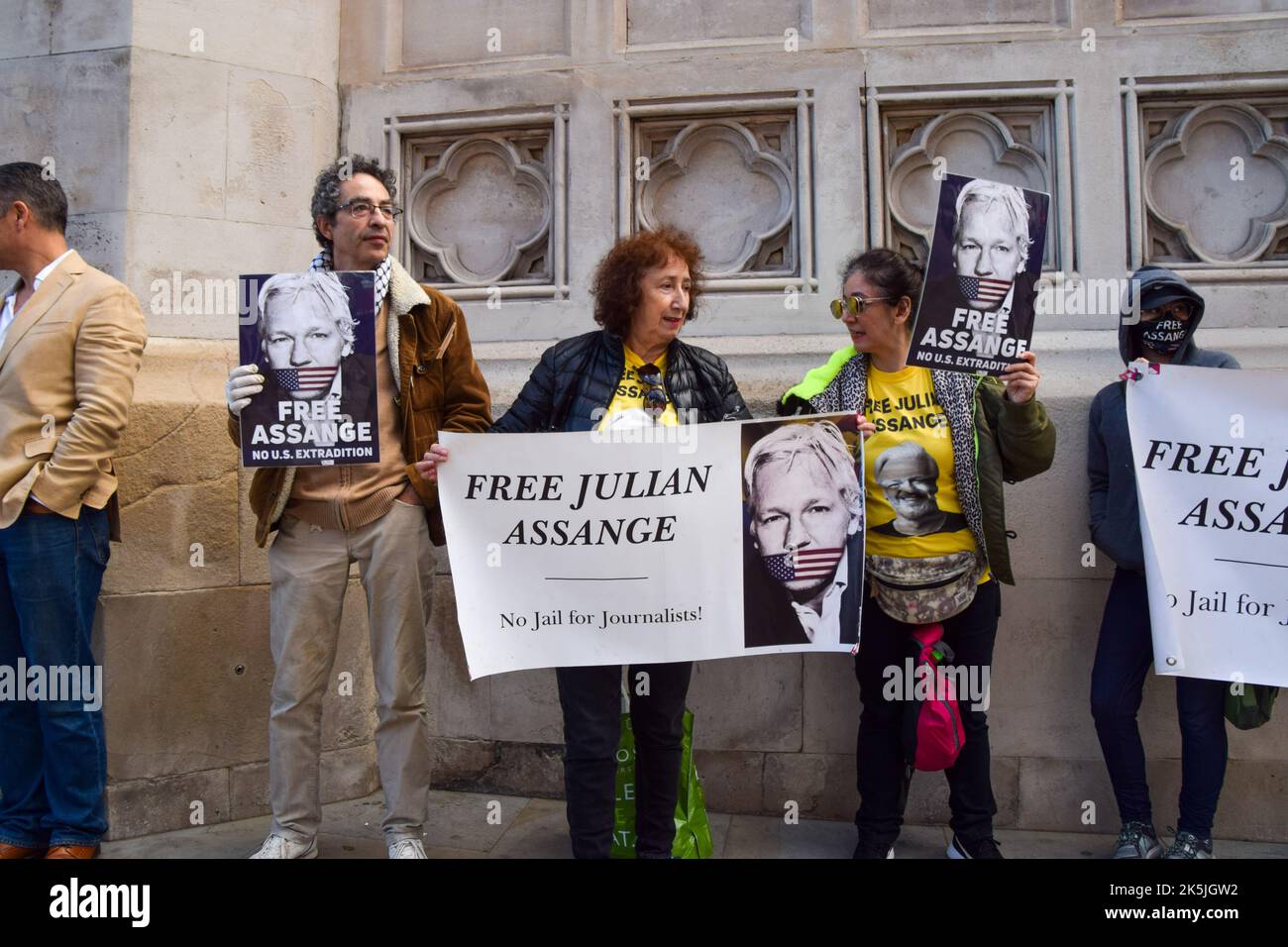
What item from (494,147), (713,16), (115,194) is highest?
(713,16)

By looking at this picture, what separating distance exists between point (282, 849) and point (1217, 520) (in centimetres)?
354

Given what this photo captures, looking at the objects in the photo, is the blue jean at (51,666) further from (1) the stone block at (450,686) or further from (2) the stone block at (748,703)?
(2) the stone block at (748,703)

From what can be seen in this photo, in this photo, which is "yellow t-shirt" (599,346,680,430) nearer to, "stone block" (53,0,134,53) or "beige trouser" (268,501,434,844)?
"beige trouser" (268,501,434,844)

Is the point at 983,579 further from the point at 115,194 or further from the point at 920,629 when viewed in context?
the point at 115,194

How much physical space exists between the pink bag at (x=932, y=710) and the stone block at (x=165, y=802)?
2.90m

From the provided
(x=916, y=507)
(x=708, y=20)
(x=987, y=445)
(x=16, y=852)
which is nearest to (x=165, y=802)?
(x=16, y=852)

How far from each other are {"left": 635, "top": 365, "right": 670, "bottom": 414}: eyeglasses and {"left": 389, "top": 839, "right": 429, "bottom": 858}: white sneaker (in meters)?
1.73

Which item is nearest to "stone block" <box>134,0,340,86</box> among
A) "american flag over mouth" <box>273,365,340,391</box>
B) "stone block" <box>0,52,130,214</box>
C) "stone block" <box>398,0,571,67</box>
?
"stone block" <box>0,52,130,214</box>

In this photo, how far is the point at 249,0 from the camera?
4734mm

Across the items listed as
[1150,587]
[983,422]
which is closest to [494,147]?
[983,422]

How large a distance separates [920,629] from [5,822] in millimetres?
3398

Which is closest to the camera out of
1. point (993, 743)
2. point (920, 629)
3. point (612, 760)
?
point (612, 760)

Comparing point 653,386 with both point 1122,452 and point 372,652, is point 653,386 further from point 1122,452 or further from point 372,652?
point 1122,452

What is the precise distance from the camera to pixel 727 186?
192 inches
